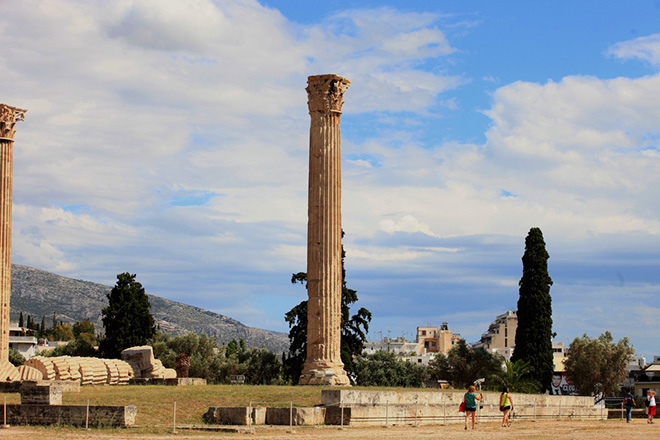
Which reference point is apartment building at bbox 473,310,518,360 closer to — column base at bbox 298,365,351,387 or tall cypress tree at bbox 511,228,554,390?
tall cypress tree at bbox 511,228,554,390

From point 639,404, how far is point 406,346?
79.3 metres

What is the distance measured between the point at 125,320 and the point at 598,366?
30.9 metres

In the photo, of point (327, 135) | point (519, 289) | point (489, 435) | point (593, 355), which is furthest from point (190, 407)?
point (593, 355)

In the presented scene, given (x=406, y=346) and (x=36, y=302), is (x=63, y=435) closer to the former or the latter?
(x=406, y=346)

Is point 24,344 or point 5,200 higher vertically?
point 5,200

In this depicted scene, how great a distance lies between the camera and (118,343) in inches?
1973

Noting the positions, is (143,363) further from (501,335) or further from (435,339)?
(435,339)

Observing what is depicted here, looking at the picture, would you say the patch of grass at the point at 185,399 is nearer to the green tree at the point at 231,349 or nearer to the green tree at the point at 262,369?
the green tree at the point at 262,369

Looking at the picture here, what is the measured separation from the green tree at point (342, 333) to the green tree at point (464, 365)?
11.1 meters

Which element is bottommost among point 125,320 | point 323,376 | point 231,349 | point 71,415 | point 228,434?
point 228,434

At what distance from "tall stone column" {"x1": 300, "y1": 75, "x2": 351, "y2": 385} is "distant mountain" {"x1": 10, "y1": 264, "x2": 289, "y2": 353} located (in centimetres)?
11316

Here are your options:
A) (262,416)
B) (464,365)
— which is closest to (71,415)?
(262,416)

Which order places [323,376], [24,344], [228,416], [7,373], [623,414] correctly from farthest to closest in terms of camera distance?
1. [24,344]
2. [623,414]
3. [7,373]
4. [323,376]
5. [228,416]

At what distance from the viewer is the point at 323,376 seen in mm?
28547
